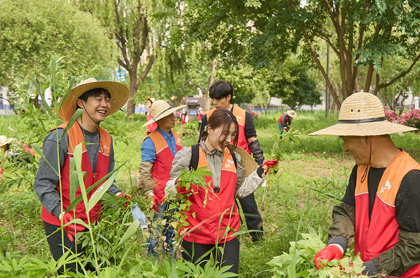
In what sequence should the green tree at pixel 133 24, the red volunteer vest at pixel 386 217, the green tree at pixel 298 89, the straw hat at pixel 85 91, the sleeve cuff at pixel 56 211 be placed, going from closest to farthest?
the red volunteer vest at pixel 386 217 → the sleeve cuff at pixel 56 211 → the straw hat at pixel 85 91 → the green tree at pixel 133 24 → the green tree at pixel 298 89

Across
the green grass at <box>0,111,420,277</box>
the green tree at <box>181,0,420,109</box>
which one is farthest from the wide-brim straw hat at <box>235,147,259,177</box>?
the green tree at <box>181,0,420,109</box>

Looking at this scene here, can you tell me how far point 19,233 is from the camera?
465 centimetres

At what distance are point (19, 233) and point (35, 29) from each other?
13.1 meters

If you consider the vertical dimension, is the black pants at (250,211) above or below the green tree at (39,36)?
below

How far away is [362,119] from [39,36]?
1593cm

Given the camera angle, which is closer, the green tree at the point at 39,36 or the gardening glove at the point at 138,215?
the gardening glove at the point at 138,215

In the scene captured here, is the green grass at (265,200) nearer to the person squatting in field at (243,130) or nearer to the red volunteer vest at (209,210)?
the person squatting in field at (243,130)

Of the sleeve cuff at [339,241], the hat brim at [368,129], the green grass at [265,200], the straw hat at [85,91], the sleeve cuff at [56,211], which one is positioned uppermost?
the straw hat at [85,91]

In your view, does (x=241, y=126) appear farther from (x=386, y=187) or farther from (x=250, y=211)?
(x=386, y=187)

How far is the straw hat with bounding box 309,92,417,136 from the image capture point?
1.85 metres

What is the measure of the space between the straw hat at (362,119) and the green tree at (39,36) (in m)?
14.1

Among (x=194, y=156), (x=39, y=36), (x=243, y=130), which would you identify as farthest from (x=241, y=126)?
(x=39, y=36)

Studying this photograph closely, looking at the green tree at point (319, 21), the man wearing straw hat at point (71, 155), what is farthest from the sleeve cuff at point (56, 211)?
the green tree at point (319, 21)

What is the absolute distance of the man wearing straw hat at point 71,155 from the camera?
2.11 m
